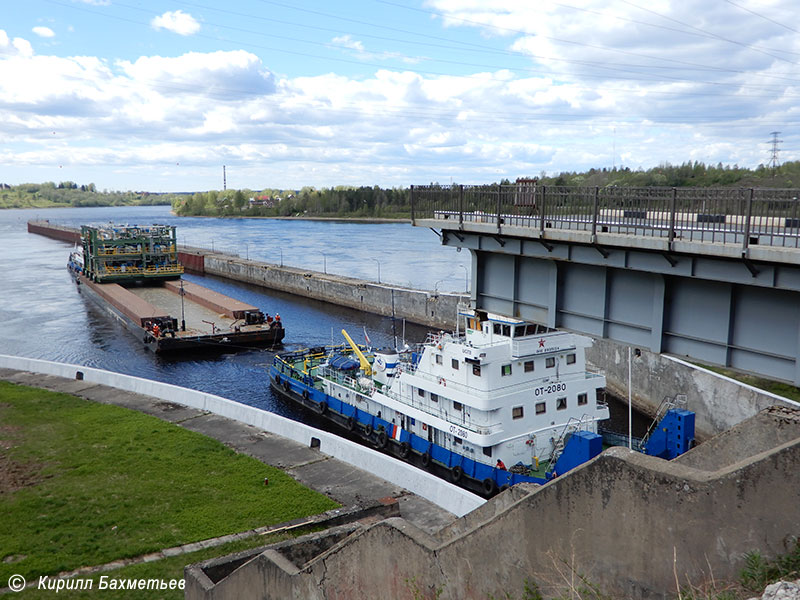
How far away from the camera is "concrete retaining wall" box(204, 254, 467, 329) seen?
55.5 meters

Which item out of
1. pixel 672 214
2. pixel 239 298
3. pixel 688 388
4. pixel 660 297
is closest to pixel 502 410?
pixel 660 297

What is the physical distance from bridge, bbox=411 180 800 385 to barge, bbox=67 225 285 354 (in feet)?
105

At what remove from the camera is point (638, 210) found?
534 inches

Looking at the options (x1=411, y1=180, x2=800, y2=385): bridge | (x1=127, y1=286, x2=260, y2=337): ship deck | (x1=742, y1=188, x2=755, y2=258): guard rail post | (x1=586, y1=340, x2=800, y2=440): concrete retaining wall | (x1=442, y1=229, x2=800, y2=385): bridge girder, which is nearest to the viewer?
(x1=742, y1=188, x2=755, y2=258): guard rail post

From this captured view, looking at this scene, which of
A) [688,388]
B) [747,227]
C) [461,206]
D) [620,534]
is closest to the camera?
[620,534]

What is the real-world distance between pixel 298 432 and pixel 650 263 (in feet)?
45.0

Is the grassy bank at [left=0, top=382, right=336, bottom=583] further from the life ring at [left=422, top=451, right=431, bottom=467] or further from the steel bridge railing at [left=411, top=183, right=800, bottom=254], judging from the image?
the steel bridge railing at [left=411, top=183, right=800, bottom=254]

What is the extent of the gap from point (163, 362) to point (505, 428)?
28612 millimetres

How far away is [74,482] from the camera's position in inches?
736

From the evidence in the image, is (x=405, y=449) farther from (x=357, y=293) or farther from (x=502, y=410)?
(x=357, y=293)

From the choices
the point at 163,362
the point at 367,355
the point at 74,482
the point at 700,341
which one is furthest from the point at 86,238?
the point at 700,341

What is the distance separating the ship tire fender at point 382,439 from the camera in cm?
2774

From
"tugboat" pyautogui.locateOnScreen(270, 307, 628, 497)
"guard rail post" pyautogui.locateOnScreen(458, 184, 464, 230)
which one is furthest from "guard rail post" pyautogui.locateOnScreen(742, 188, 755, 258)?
"tugboat" pyautogui.locateOnScreen(270, 307, 628, 497)

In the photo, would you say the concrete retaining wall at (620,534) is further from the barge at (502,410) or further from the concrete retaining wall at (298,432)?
the barge at (502,410)
